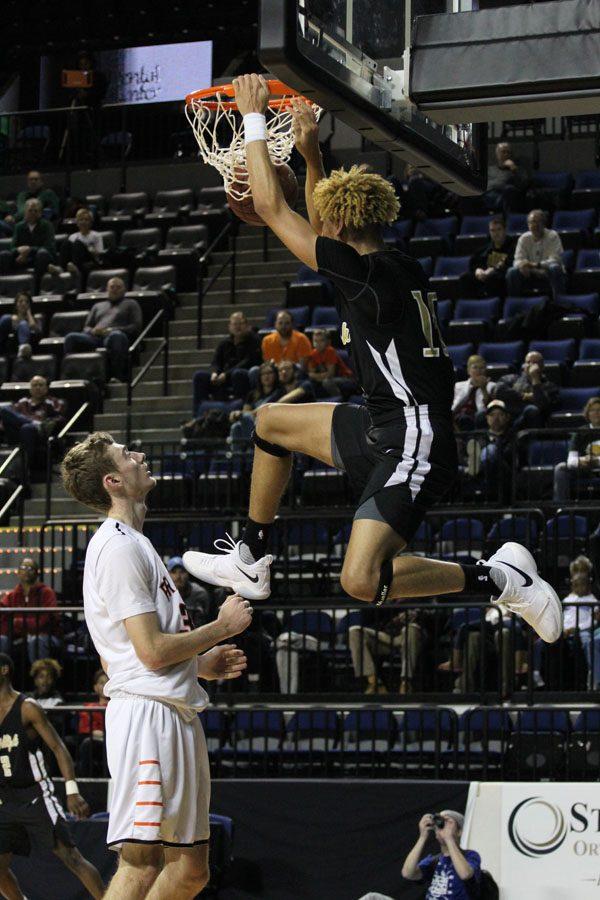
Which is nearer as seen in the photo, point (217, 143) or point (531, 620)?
point (531, 620)

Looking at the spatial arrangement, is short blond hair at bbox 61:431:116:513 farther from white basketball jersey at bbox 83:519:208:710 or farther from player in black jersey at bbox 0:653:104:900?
player in black jersey at bbox 0:653:104:900

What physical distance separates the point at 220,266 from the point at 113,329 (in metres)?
2.66

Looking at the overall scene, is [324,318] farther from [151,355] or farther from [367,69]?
[367,69]

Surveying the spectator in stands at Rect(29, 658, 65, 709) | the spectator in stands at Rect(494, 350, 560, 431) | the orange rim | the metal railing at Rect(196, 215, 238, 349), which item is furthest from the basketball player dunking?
the metal railing at Rect(196, 215, 238, 349)

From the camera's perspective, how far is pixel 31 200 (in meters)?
20.5

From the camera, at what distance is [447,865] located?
9.10 m

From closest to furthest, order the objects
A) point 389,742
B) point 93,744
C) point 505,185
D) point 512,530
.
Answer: point 389,742, point 93,744, point 512,530, point 505,185

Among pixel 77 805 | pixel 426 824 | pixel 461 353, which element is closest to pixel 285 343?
pixel 461 353

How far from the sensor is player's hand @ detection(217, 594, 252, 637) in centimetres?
562

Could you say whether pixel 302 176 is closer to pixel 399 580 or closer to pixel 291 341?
pixel 291 341

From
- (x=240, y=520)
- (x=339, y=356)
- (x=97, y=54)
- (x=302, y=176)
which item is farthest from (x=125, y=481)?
(x=97, y=54)

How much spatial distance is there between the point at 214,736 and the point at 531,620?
5340 millimetres

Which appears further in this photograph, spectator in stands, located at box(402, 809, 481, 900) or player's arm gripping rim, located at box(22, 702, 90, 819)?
player's arm gripping rim, located at box(22, 702, 90, 819)

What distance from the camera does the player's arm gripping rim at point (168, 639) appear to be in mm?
5586
